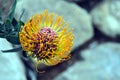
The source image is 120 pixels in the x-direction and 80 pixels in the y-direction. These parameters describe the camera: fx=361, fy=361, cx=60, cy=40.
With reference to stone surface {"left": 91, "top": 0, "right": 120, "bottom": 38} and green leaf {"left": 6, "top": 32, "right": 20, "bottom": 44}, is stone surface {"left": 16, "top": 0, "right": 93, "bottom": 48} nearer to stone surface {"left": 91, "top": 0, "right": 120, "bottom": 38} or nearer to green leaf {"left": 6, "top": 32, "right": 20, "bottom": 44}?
stone surface {"left": 91, "top": 0, "right": 120, "bottom": 38}

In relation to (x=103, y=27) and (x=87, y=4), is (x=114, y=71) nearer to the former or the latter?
(x=103, y=27)

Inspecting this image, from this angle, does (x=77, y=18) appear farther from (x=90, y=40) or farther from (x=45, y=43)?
(x=45, y=43)

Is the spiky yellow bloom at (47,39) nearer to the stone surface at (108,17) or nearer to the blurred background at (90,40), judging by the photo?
the blurred background at (90,40)

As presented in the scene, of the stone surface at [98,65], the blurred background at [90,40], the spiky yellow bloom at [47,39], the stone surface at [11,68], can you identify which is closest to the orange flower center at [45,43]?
the spiky yellow bloom at [47,39]

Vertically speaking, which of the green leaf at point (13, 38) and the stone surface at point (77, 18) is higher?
the green leaf at point (13, 38)

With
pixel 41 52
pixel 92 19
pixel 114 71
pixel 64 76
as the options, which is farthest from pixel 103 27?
pixel 41 52

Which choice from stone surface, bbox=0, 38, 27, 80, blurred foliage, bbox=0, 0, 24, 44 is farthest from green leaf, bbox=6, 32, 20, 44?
stone surface, bbox=0, 38, 27, 80
